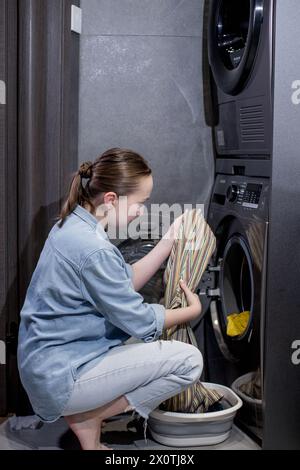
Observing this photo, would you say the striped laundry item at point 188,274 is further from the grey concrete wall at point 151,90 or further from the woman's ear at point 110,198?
the grey concrete wall at point 151,90

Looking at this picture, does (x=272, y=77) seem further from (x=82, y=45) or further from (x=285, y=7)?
(x=82, y=45)

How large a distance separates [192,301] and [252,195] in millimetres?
420

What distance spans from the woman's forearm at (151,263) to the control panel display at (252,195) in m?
0.30

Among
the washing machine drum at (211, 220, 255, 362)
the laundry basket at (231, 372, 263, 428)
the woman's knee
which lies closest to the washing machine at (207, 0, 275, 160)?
the washing machine drum at (211, 220, 255, 362)

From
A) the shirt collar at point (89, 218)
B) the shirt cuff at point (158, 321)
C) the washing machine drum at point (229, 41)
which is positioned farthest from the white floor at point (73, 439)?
the washing machine drum at point (229, 41)

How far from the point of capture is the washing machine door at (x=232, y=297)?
249 centimetres

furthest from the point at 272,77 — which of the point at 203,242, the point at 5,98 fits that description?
the point at 5,98

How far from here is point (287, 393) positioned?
2.26 meters

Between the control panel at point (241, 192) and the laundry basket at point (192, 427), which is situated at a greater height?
the control panel at point (241, 192)

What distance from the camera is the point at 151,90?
2.77 m

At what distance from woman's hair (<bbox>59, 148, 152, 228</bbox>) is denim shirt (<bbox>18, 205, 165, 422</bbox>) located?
0.04m

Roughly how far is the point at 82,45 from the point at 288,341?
1.42 m

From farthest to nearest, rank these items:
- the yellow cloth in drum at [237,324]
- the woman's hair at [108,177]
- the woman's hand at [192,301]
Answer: the yellow cloth in drum at [237,324] → the woman's hand at [192,301] → the woman's hair at [108,177]

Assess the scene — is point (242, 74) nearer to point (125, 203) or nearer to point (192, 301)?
point (125, 203)
